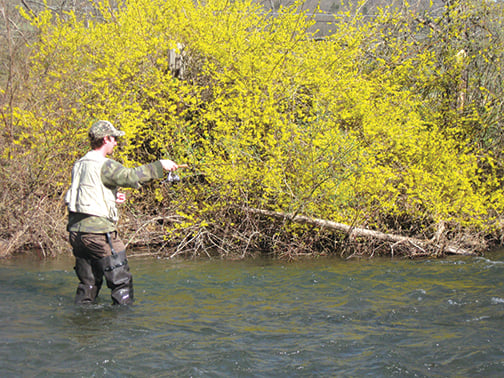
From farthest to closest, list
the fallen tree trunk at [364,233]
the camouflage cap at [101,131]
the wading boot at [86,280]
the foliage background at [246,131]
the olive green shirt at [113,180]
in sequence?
the fallen tree trunk at [364,233] < the foliage background at [246,131] < the wading boot at [86,280] < the camouflage cap at [101,131] < the olive green shirt at [113,180]

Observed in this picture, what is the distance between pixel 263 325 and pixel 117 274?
129 cm

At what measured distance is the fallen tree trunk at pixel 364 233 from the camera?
318 inches

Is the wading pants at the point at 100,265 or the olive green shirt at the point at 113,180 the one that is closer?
the olive green shirt at the point at 113,180

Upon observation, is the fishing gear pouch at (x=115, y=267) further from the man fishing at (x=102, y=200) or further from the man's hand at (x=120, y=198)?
the man's hand at (x=120, y=198)

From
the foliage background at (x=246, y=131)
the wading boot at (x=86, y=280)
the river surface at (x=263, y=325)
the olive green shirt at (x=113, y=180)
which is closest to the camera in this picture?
the river surface at (x=263, y=325)

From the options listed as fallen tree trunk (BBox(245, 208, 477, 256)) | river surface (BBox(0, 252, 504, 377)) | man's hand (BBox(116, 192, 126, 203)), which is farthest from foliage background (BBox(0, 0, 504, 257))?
man's hand (BBox(116, 192, 126, 203))

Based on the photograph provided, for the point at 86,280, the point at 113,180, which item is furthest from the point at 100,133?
the point at 86,280

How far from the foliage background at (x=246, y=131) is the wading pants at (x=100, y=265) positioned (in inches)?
125

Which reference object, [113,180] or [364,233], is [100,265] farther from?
[364,233]

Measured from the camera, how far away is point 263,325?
4605mm

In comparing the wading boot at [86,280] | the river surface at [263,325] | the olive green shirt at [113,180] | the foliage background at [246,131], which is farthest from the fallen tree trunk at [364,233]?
the olive green shirt at [113,180]

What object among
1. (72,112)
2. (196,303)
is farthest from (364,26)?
(196,303)

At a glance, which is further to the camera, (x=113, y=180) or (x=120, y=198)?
(x=120, y=198)

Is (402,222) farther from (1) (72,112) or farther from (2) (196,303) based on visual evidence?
(1) (72,112)
